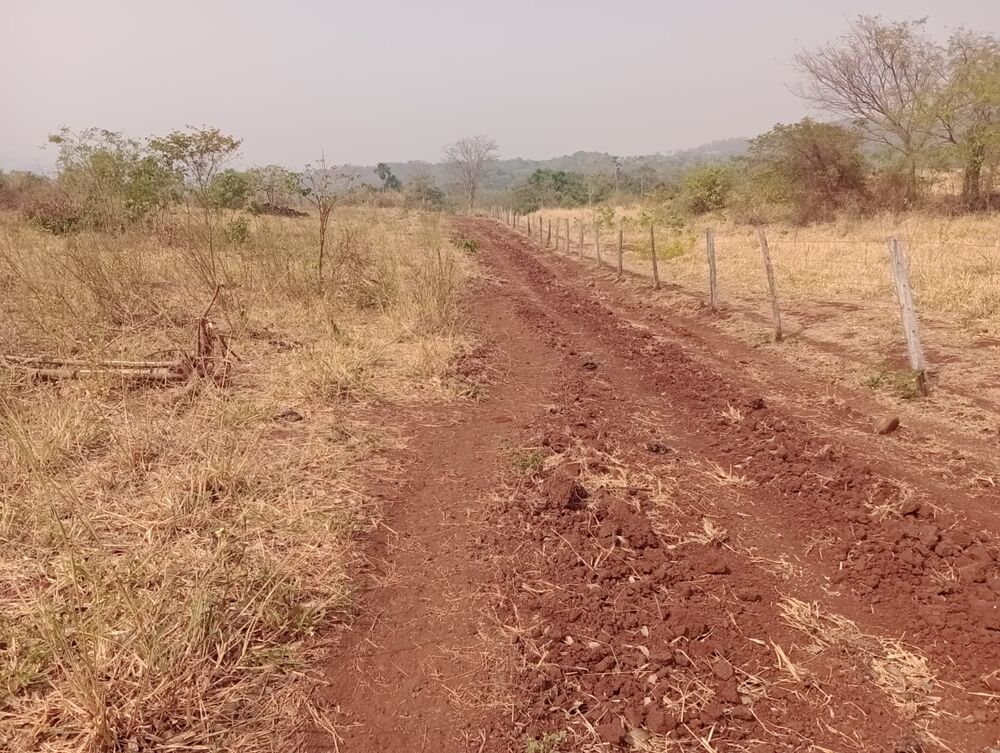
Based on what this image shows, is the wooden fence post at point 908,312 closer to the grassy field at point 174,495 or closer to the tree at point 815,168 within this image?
the grassy field at point 174,495

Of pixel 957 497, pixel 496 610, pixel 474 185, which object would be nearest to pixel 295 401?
pixel 496 610

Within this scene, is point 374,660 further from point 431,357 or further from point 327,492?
point 431,357

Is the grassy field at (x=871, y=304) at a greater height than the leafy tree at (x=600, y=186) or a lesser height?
lesser

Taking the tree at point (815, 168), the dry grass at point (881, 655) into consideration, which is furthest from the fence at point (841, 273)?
the tree at point (815, 168)

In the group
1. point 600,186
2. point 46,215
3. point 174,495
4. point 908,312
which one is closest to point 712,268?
point 908,312

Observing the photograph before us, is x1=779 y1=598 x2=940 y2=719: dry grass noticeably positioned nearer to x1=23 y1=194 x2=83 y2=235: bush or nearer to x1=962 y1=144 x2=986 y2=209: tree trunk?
x1=23 y1=194 x2=83 y2=235: bush

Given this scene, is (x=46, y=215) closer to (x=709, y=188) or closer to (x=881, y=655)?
(x=881, y=655)

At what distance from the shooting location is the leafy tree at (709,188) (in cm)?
2898

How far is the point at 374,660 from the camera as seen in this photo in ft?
8.73

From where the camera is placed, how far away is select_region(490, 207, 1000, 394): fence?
25.0 ft

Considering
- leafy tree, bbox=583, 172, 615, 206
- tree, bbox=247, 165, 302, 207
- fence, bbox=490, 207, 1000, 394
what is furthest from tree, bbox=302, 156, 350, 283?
leafy tree, bbox=583, 172, 615, 206

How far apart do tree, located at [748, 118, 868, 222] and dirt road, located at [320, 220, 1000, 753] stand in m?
22.5

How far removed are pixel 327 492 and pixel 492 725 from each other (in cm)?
208

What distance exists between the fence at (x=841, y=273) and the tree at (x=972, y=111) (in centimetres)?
778
